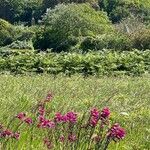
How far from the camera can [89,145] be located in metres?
4.66

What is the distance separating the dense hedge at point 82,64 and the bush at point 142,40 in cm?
669

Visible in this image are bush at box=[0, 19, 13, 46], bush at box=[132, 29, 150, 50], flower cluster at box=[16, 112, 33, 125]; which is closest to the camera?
flower cluster at box=[16, 112, 33, 125]

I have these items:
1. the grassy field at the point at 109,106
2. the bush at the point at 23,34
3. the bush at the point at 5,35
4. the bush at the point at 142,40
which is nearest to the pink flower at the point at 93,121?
the grassy field at the point at 109,106

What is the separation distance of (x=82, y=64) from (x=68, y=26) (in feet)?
55.3

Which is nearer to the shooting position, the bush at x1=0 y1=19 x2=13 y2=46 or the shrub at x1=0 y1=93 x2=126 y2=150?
the shrub at x1=0 y1=93 x2=126 y2=150

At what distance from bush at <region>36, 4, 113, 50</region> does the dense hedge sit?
1471 centimetres

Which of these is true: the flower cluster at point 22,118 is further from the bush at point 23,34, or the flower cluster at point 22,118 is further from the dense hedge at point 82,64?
the bush at point 23,34

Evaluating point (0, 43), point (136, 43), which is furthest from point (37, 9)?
point (136, 43)

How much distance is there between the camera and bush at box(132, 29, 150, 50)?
30.3m

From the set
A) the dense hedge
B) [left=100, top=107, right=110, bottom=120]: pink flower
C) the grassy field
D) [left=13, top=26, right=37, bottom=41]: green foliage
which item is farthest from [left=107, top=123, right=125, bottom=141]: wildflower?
[left=13, top=26, right=37, bottom=41]: green foliage

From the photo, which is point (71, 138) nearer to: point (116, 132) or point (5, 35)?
point (116, 132)

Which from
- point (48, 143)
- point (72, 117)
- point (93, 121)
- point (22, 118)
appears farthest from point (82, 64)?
point (93, 121)

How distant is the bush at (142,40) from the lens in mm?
30297

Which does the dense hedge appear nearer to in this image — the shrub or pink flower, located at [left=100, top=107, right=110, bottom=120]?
the shrub
